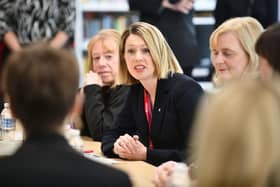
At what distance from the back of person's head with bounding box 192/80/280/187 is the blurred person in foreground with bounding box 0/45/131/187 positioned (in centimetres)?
30

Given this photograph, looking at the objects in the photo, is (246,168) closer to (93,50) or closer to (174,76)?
(174,76)

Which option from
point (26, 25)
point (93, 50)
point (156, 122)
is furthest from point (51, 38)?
point (156, 122)

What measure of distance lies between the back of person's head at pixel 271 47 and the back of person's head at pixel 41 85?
776mm

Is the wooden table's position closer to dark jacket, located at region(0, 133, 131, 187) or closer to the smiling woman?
the smiling woman

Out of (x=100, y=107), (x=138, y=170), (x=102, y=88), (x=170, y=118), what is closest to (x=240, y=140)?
(x=138, y=170)

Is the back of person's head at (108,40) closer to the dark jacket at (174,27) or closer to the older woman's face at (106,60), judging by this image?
the older woman's face at (106,60)

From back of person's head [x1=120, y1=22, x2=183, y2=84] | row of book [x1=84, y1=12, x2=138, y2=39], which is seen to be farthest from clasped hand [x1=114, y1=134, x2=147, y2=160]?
row of book [x1=84, y1=12, x2=138, y2=39]

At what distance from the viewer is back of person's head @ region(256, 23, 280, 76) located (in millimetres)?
2145

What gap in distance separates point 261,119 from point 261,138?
0.14ft

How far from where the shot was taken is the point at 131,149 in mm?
2959

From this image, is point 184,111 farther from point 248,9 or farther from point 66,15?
point 66,15

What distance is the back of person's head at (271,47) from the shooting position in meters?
2.14

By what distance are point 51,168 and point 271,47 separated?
953 millimetres

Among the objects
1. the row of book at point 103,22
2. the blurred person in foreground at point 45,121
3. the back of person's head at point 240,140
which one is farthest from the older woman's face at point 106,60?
the back of person's head at point 240,140
